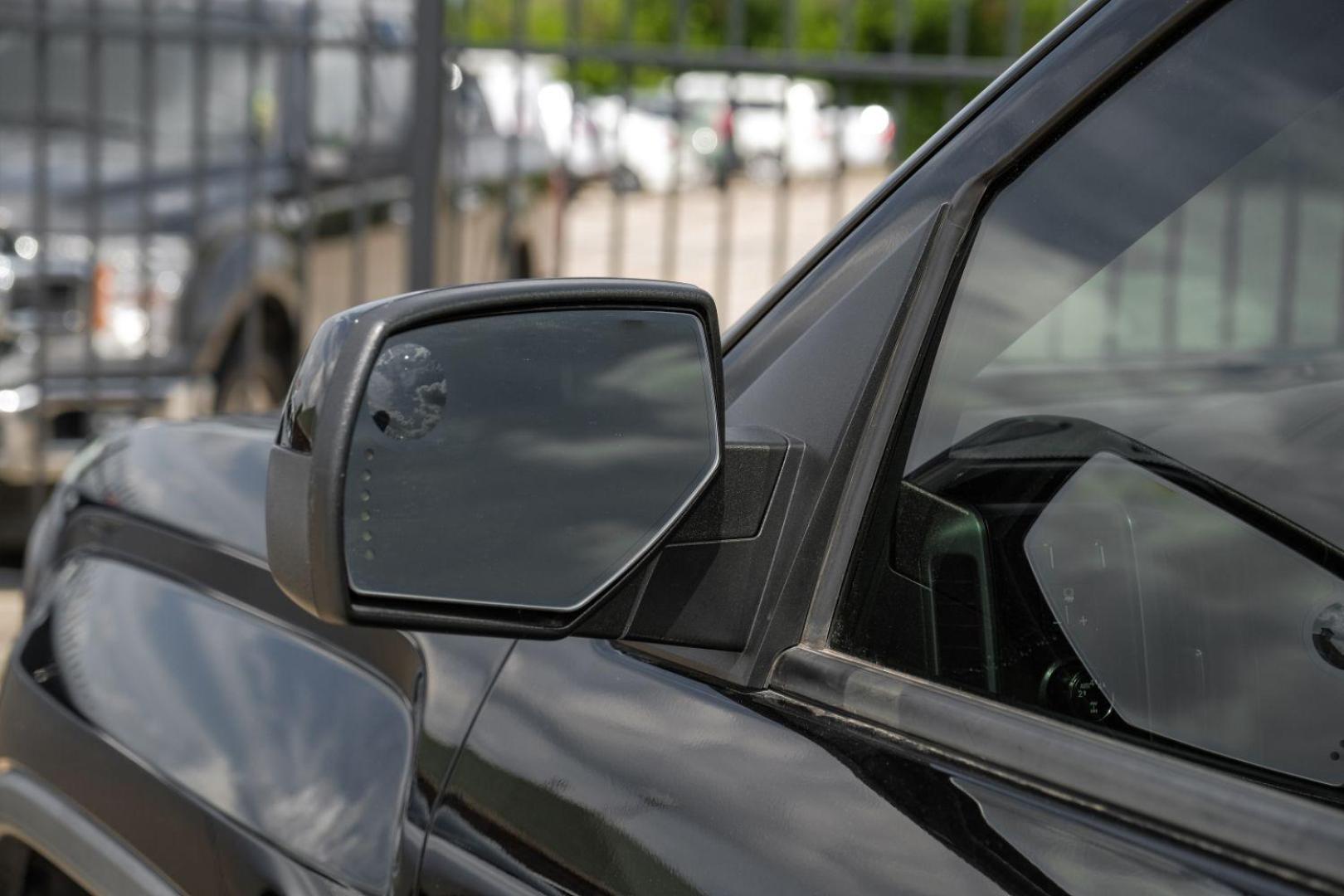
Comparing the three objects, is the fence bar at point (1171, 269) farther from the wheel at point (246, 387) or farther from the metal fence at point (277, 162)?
the wheel at point (246, 387)

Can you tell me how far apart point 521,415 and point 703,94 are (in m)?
5.46

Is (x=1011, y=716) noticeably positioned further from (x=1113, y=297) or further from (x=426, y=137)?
(x=426, y=137)

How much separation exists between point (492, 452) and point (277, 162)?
17.2 ft

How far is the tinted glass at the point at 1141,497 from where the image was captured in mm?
1065

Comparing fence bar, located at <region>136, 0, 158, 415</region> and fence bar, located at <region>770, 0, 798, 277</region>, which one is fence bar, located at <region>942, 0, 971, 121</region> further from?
fence bar, located at <region>136, 0, 158, 415</region>

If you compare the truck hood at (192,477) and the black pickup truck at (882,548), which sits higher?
the black pickup truck at (882,548)

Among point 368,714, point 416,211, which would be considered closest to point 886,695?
point 368,714

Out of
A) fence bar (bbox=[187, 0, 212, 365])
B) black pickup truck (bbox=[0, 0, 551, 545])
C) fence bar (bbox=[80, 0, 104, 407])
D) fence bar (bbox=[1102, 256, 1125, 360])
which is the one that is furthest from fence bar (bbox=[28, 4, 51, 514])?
fence bar (bbox=[1102, 256, 1125, 360])

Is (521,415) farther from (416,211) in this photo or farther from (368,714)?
(416,211)

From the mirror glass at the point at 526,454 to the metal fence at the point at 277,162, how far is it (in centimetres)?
387

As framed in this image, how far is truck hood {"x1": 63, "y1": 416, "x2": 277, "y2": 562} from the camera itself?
182cm

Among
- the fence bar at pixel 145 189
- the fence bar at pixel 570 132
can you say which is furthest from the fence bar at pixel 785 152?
the fence bar at pixel 145 189

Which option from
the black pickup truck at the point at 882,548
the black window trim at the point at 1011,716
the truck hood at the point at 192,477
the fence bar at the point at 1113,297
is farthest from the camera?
the truck hood at the point at 192,477

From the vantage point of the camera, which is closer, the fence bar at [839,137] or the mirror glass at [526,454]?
the mirror glass at [526,454]
